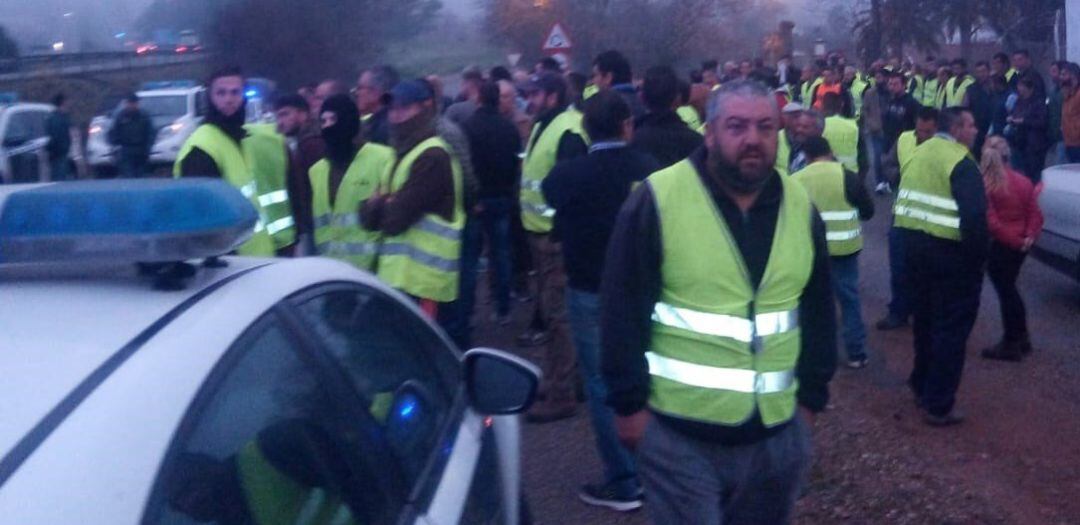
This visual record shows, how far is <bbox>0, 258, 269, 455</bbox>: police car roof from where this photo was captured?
2.07m

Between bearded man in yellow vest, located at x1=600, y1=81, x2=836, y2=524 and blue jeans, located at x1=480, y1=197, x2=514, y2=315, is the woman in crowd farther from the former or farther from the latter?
bearded man in yellow vest, located at x1=600, y1=81, x2=836, y2=524

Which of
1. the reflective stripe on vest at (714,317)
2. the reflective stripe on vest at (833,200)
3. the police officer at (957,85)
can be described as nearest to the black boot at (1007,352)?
the reflective stripe on vest at (833,200)

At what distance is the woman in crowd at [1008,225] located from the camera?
28.2ft

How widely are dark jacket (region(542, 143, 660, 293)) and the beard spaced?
2085 mm

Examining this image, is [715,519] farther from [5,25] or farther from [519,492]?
[5,25]

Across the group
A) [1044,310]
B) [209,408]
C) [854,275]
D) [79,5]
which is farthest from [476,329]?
[79,5]

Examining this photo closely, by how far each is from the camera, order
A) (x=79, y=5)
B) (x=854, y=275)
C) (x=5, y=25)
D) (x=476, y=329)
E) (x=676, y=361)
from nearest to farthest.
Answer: (x=676, y=361)
(x=854, y=275)
(x=476, y=329)
(x=79, y=5)
(x=5, y=25)

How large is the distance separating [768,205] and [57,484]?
8.10 feet

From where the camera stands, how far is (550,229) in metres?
7.64

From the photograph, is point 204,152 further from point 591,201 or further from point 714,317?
point 714,317

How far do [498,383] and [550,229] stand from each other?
3991mm

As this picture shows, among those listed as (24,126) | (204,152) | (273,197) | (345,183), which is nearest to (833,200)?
(345,183)

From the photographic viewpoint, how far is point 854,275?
29.0 feet

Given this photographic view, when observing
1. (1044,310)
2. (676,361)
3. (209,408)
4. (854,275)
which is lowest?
(1044,310)
